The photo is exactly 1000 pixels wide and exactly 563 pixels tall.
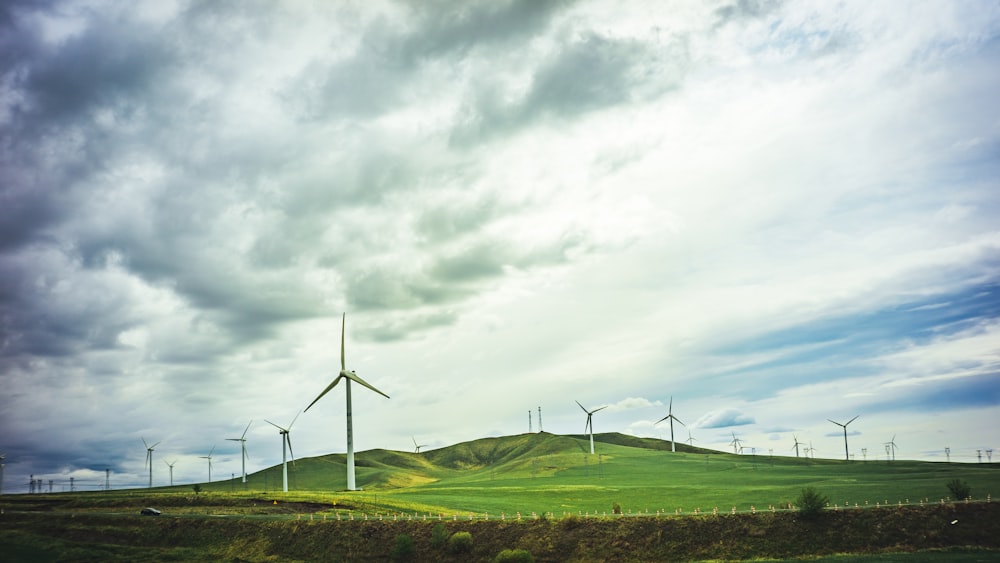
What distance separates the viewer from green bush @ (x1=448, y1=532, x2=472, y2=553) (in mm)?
78625

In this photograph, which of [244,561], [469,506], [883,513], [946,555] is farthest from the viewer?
[469,506]

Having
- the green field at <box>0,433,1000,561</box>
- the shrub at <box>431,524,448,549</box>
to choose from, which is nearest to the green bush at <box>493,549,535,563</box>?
the green field at <box>0,433,1000,561</box>

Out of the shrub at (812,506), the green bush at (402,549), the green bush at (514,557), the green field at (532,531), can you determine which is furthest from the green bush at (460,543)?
the shrub at (812,506)

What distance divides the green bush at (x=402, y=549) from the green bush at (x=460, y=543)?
4.69m

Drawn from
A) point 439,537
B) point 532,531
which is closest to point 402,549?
point 439,537

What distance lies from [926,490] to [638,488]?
218 ft

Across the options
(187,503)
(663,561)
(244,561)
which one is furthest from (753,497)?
(187,503)

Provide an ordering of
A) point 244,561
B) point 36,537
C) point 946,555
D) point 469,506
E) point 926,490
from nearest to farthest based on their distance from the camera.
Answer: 1. point 946,555
2. point 244,561
3. point 36,537
4. point 926,490
5. point 469,506

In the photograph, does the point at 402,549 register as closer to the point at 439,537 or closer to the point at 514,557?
the point at 439,537

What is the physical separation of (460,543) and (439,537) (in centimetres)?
320

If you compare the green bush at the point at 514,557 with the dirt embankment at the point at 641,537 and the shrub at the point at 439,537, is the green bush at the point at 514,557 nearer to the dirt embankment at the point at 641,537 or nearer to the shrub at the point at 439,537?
the dirt embankment at the point at 641,537

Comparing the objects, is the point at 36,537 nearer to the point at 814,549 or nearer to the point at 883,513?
the point at 814,549

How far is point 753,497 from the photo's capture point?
140250mm

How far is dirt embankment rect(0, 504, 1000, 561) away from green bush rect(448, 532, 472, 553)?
18.9 inches
